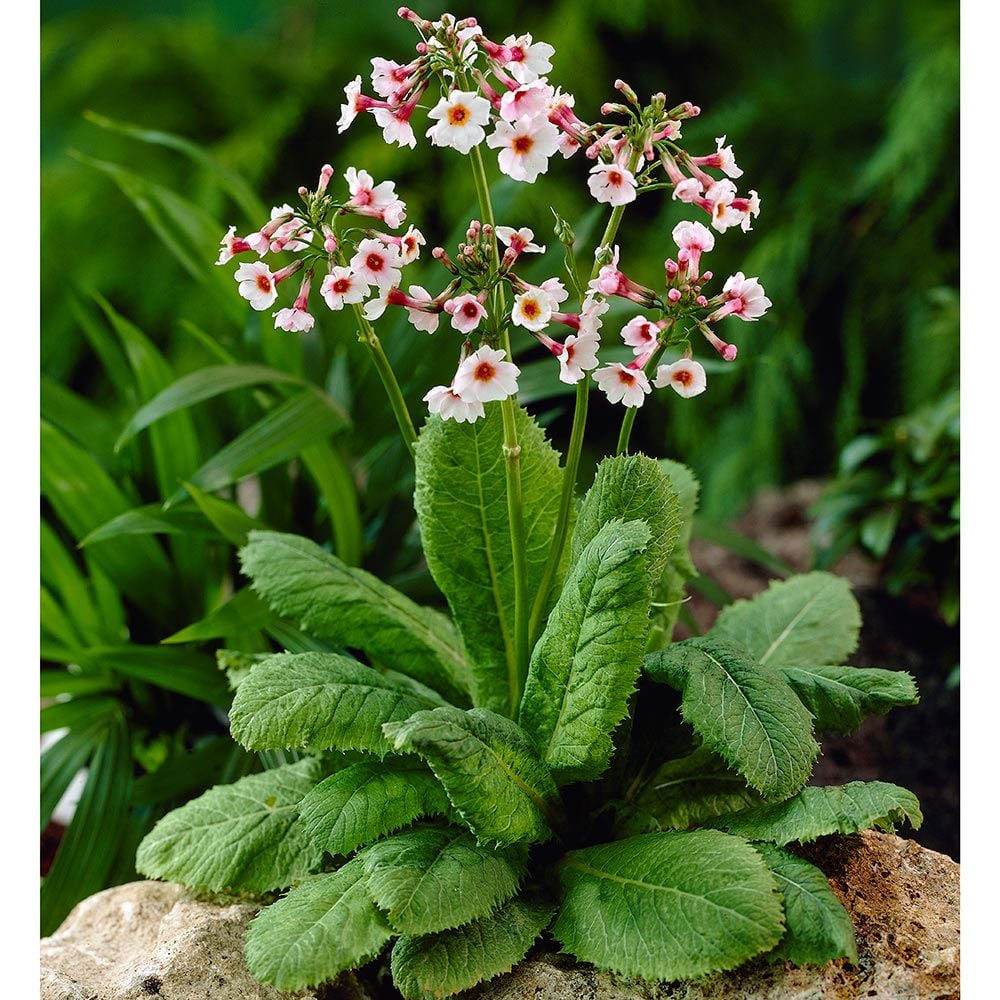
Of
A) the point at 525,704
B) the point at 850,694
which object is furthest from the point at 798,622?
the point at 525,704

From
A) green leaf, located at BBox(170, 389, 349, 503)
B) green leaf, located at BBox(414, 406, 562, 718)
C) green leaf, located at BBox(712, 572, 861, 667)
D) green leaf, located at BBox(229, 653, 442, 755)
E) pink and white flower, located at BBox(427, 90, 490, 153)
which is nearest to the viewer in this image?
pink and white flower, located at BBox(427, 90, 490, 153)

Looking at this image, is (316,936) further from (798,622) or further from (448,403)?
(798,622)

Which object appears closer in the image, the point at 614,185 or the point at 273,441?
the point at 614,185

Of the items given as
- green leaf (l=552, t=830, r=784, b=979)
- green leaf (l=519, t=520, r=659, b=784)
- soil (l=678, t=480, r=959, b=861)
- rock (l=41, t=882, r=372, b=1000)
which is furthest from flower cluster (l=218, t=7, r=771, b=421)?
soil (l=678, t=480, r=959, b=861)

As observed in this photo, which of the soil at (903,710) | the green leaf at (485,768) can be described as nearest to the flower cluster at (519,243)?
the green leaf at (485,768)

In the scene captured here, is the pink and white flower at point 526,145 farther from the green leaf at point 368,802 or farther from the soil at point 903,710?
the soil at point 903,710

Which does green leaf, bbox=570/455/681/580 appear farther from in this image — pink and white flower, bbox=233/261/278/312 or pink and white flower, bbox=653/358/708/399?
pink and white flower, bbox=233/261/278/312
